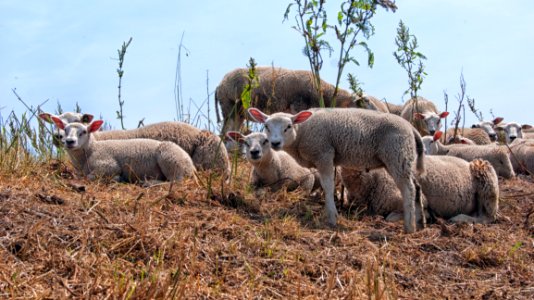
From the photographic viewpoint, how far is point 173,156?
9.47 m

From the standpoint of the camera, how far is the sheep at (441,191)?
8523 millimetres

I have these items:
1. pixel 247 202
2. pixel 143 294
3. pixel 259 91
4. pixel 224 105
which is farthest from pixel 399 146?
pixel 224 105

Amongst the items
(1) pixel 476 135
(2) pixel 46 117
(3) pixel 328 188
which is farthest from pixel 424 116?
(2) pixel 46 117

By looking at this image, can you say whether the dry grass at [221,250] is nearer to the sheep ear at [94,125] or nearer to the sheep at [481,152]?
the sheep ear at [94,125]

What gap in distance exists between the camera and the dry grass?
5055mm

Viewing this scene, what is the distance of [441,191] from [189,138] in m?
3.69

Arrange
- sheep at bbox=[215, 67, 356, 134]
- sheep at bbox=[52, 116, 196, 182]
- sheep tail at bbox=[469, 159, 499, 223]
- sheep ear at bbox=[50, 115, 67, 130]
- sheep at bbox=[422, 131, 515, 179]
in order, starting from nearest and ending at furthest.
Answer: sheep tail at bbox=[469, 159, 499, 223] < sheep at bbox=[52, 116, 196, 182] < sheep ear at bbox=[50, 115, 67, 130] < sheep at bbox=[422, 131, 515, 179] < sheep at bbox=[215, 67, 356, 134]

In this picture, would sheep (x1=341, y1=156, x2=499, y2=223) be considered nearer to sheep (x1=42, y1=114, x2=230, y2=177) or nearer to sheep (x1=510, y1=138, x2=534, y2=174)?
sheep (x1=42, y1=114, x2=230, y2=177)

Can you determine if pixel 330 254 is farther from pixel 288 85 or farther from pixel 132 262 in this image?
pixel 288 85

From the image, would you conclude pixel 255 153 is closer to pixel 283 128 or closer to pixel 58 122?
pixel 283 128

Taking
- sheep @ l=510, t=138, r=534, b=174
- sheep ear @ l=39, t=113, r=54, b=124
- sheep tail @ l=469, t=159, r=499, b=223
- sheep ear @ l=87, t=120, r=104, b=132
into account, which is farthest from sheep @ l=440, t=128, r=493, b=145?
sheep ear @ l=39, t=113, r=54, b=124

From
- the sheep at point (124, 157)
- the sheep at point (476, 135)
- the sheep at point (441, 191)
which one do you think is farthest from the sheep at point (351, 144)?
the sheep at point (476, 135)

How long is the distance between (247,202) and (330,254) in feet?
5.68

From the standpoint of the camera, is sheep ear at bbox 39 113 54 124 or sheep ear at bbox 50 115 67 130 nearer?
sheep ear at bbox 50 115 67 130
